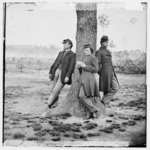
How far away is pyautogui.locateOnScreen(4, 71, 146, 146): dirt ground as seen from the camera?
2.95m

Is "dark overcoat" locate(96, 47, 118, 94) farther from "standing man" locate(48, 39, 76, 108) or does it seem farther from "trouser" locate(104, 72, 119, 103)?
"standing man" locate(48, 39, 76, 108)

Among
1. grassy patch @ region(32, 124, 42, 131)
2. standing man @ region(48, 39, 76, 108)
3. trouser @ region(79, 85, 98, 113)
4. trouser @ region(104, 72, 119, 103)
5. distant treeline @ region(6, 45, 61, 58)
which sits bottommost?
grassy patch @ region(32, 124, 42, 131)

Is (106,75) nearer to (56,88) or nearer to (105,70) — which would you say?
(105,70)

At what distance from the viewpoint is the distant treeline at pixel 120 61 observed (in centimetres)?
297

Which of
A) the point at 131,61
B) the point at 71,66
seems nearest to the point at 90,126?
the point at 71,66

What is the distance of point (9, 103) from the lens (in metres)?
3.02

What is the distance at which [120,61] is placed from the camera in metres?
2.99

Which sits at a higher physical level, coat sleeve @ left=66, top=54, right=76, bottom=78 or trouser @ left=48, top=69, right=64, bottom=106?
coat sleeve @ left=66, top=54, right=76, bottom=78

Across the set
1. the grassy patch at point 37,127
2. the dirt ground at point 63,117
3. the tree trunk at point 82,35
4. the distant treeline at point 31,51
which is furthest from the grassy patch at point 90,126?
the distant treeline at point 31,51

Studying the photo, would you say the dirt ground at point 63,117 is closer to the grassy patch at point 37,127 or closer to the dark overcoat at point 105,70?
the grassy patch at point 37,127

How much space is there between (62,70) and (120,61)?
2.07 ft

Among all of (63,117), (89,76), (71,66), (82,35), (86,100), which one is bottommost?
(63,117)

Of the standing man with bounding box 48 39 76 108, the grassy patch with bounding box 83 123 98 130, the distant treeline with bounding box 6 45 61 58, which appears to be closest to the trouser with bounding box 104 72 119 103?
the grassy patch with bounding box 83 123 98 130

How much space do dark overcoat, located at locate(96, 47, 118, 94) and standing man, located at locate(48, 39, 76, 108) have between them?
0.30 m
